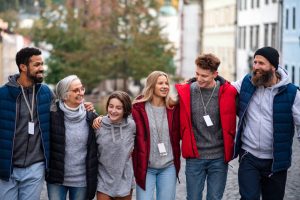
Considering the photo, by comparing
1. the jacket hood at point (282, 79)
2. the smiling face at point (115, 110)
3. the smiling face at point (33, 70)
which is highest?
the smiling face at point (33, 70)

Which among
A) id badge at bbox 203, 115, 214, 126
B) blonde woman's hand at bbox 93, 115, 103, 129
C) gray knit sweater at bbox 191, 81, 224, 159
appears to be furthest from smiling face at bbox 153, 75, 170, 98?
blonde woman's hand at bbox 93, 115, 103, 129

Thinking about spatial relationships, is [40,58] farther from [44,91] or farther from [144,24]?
[144,24]

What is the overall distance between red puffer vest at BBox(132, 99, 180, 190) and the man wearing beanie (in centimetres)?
58

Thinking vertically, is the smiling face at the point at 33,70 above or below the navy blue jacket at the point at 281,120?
above

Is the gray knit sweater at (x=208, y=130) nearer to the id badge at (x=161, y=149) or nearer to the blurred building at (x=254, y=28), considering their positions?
the id badge at (x=161, y=149)

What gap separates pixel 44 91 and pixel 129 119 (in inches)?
34.5

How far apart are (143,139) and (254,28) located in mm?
46701

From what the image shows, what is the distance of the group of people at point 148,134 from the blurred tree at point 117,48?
34954 mm

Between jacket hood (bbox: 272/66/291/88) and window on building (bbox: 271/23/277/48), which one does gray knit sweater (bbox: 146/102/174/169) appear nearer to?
jacket hood (bbox: 272/66/291/88)

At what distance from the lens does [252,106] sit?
7.55 metres

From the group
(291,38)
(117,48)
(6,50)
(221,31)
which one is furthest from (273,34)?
(221,31)

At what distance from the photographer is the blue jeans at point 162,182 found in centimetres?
767

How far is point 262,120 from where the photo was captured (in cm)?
747

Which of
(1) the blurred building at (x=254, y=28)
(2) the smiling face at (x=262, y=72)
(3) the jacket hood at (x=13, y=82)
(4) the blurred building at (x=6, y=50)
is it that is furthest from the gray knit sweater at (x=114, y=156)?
(4) the blurred building at (x=6, y=50)
